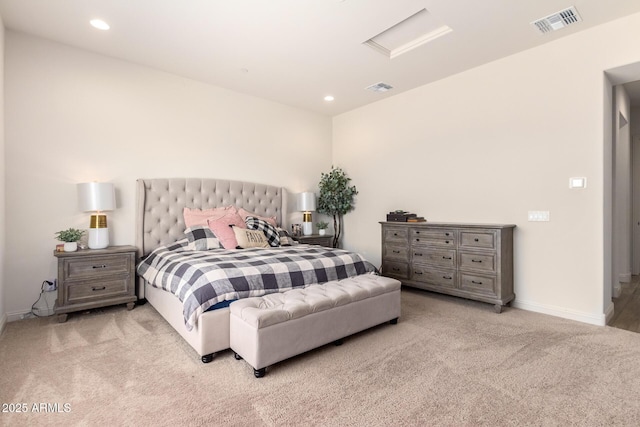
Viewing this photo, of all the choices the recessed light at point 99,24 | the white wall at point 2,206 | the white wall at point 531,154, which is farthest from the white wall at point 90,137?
the white wall at point 531,154

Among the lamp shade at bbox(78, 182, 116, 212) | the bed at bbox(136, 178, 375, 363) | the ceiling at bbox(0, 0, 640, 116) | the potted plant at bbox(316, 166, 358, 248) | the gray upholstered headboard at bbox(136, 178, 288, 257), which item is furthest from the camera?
the potted plant at bbox(316, 166, 358, 248)

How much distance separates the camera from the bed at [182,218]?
2504 millimetres

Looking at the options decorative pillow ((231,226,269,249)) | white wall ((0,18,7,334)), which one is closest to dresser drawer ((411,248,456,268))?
decorative pillow ((231,226,269,249))

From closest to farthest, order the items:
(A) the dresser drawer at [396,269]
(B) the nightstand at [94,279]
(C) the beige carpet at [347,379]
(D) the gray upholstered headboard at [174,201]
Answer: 1. (C) the beige carpet at [347,379]
2. (B) the nightstand at [94,279]
3. (D) the gray upholstered headboard at [174,201]
4. (A) the dresser drawer at [396,269]

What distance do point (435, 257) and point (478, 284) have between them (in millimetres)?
594

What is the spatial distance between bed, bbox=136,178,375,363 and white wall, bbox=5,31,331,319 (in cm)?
16

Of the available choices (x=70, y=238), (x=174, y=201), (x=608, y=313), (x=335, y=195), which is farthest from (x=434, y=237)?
(x=70, y=238)

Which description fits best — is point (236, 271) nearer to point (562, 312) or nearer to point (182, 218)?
point (182, 218)

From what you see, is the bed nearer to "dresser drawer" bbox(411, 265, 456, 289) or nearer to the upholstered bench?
the upholstered bench

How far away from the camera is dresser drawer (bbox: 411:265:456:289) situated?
4014 millimetres

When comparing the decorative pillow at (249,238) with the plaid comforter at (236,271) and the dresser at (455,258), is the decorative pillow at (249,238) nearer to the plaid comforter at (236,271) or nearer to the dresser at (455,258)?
the plaid comforter at (236,271)

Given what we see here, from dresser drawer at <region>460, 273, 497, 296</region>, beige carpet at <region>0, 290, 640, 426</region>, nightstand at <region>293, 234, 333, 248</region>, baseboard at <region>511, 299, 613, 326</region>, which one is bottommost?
beige carpet at <region>0, 290, 640, 426</region>

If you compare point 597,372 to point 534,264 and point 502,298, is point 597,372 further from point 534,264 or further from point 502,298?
point 534,264

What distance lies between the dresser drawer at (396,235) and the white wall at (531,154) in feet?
1.75
